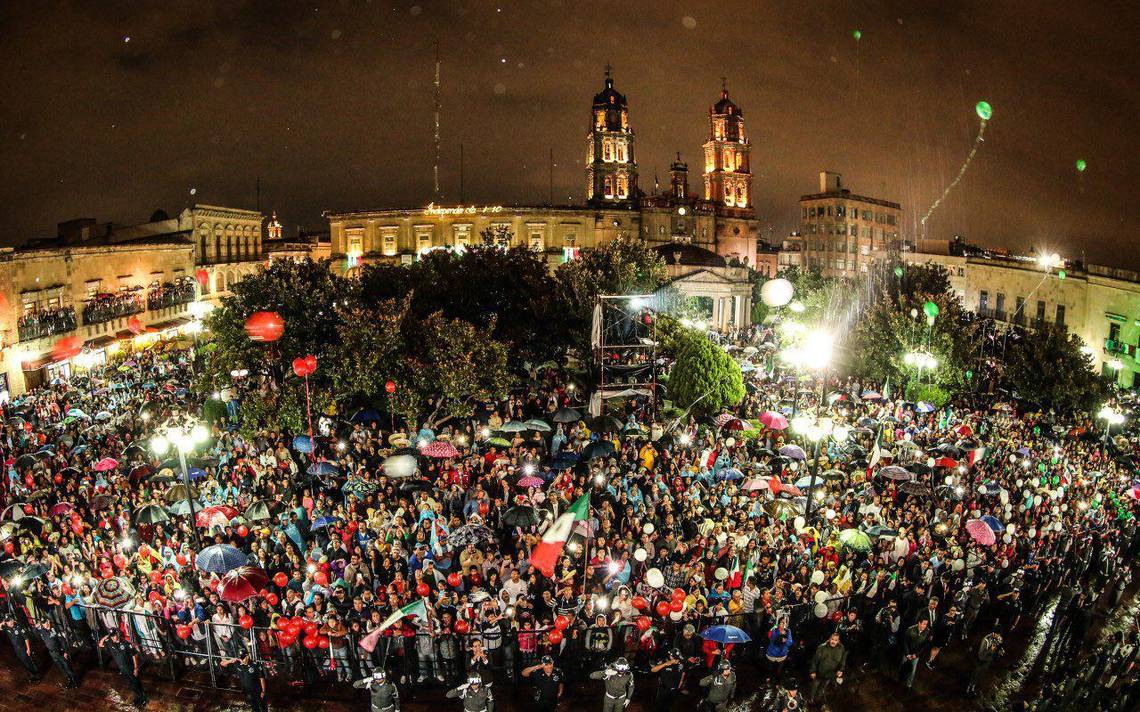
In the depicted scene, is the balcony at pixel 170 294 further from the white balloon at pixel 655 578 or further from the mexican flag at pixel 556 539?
the white balloon at pixel 655 578

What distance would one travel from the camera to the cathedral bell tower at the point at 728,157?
74.9m

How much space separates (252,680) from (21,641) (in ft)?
13.5

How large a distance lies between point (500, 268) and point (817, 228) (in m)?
65.2

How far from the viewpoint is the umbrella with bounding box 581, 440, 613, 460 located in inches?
→ 647

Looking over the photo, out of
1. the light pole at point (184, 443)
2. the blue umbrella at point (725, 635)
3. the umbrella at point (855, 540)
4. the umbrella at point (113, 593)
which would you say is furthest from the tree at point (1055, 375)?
the umbrella at point (113, 593)

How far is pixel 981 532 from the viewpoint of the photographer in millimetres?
12734

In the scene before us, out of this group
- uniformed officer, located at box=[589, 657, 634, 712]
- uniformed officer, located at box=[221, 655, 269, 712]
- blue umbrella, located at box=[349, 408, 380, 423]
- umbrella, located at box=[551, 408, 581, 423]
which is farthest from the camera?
blue umbrella, located at box=[349, 408, 380, 423]

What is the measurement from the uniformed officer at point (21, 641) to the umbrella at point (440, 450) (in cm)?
783

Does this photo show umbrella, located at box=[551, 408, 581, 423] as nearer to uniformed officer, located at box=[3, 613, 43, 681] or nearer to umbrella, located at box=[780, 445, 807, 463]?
umbrella, located at box=[780, 445, 807, 463]

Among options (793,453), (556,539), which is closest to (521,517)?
(556,539)

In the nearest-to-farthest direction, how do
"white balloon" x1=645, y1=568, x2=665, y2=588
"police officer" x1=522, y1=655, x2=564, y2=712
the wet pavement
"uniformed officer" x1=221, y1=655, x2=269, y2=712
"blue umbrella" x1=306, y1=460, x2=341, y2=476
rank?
1. "police officer" x1=522, y1=655, x2=564, y2=712
2. "uniformed officer" x1=221, y1=655, x2=269, y2=712
3. the wet pavement
4. "white balloon" x1=645, y1=568, x2=665, y2=588
5. "blue umbrella" x1=306, y1=460, x2=341, y2=476

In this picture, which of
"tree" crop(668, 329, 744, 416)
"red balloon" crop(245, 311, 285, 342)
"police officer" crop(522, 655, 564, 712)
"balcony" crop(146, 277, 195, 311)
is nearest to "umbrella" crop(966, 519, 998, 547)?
"police officer" crop(522, 655, 564, 712)

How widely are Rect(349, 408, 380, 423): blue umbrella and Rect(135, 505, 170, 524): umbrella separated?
713cm

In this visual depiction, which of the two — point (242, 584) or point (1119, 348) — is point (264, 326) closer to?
point (242, 584)
